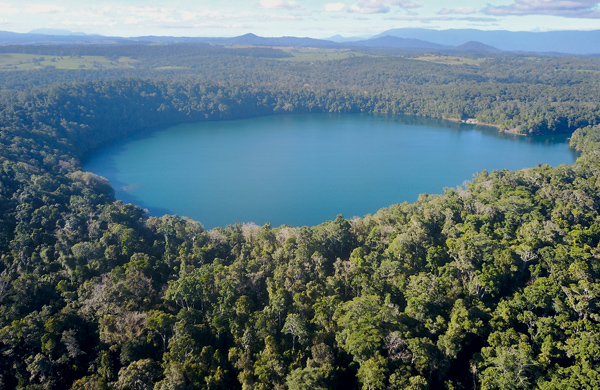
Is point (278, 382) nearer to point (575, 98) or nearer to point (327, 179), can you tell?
point (327, 179)

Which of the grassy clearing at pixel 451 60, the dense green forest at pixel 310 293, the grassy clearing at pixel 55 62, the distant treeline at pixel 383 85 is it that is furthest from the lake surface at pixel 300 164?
the grassy clearing at pixel 451 60

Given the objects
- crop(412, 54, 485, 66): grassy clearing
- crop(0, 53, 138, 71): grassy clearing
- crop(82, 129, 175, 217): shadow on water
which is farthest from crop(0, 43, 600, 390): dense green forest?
crop(412, 54, 485, 66): grassy clearing

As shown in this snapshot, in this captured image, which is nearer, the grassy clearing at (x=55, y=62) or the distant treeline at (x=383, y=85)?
the distant treeline at (x=383, y=85)

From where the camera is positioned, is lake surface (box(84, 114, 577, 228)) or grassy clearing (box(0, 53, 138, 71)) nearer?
lake surface (box(84, 114, 577, 228))

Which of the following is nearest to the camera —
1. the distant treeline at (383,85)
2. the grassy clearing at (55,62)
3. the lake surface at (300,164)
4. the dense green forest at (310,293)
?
the dense green forest at (310,293)

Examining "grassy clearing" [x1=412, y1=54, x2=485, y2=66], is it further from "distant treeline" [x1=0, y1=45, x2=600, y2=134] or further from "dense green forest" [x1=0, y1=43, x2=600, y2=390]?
"dense green forest" [x1=0, y1=43, x2=600, y2=390]

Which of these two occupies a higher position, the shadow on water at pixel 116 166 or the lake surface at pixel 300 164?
the lake surface at pixel 300 164

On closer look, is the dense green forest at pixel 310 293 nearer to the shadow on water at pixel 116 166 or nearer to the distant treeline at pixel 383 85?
the shadow on water at pixel 116 166
